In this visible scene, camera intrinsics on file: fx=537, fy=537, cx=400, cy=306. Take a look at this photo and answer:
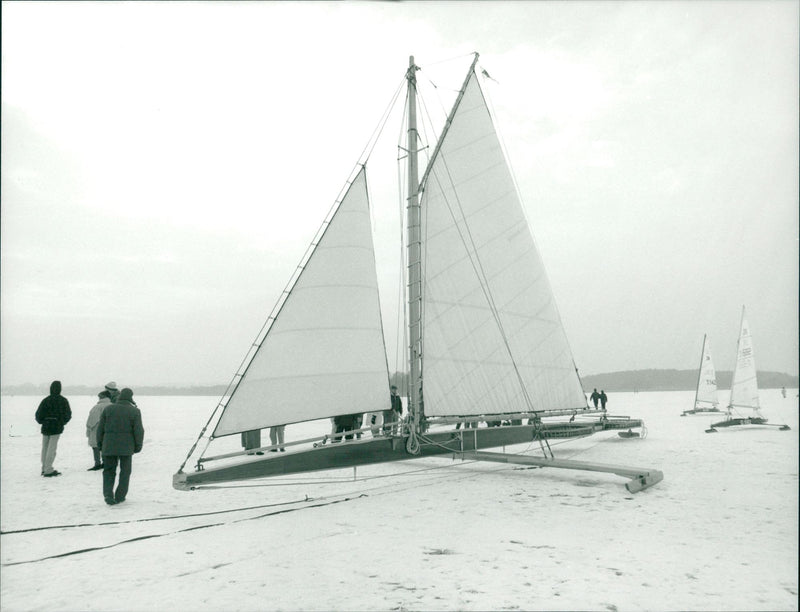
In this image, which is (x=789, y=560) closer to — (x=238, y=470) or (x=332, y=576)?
(x=332, y=576)

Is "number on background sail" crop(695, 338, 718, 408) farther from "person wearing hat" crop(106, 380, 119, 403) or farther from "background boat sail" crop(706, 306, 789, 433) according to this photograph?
"person wearing hat" crop(106, 380, 119, 403)

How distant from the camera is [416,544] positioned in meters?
5.46

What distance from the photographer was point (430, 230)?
9578mm

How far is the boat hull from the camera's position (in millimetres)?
6512

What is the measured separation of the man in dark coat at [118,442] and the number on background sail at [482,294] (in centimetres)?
445

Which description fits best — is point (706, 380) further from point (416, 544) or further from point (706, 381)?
point (416, 544)

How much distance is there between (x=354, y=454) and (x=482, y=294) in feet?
13.4

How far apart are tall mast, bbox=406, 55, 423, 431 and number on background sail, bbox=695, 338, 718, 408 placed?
25.9 m

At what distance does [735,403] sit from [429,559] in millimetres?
22261

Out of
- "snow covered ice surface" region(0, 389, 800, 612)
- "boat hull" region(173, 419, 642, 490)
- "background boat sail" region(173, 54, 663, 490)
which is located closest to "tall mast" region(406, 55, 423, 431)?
"background boat sail" region(173, 54, 663, 490)

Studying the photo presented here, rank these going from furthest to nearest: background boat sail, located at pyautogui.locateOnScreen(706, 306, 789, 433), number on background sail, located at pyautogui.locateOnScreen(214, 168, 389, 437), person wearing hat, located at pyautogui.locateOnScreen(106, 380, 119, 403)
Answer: background boat sail, located at pyautogui.locateOnScreen(706, 306, 789, 433) < person wearing hat, located at pyautogui.locateOnScreen(106, 380, 119, 403) < number on background sail, located at pyautogui.locateOnScreen(214, 168, 389, 437)

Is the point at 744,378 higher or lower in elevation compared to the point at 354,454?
Answer: higher

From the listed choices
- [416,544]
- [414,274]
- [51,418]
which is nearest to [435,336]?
[414,274]

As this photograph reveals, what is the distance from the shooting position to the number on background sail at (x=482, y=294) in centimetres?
936
